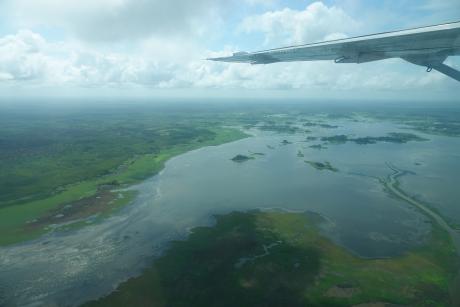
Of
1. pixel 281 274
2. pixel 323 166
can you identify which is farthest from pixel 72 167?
pixel 323 166

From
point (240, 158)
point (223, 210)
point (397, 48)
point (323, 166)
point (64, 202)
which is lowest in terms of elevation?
point (64, 202)

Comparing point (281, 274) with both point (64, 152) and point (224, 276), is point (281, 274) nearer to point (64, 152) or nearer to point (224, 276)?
point (224, 276)

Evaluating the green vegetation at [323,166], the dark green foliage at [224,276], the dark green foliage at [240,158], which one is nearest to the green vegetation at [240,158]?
the dark green foliage at [240,158]

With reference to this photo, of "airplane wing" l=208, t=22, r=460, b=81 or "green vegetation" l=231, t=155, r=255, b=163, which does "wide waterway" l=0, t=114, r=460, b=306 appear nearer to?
"green vegetation" l=231, t=155, r=255, b=163

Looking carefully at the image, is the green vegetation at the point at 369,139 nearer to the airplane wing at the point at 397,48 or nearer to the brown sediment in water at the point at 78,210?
the brown sediment in water at the point at 78,210

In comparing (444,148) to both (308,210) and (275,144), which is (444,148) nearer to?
(275,144)

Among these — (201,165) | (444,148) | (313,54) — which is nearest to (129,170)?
(201,165)
